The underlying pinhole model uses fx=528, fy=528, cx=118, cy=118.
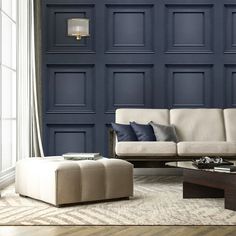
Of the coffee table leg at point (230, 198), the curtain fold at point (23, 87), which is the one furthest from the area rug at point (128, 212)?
the curtain fold at point (23, 87)

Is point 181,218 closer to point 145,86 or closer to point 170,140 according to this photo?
point 170,140

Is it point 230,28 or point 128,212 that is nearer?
point 128,212

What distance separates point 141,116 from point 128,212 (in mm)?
2398

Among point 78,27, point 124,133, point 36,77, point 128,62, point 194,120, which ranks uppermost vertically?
point 78,27

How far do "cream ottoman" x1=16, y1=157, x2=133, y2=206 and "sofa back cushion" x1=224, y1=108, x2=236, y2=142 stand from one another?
6.66 feet

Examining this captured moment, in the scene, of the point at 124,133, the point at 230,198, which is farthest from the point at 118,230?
the point at 124,133

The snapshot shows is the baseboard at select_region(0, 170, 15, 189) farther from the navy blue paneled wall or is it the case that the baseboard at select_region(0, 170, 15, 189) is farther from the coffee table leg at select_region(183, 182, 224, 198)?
the coffee table leg at select_region(183, 182, 224, 198)

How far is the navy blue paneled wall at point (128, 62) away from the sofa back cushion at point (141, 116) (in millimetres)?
455

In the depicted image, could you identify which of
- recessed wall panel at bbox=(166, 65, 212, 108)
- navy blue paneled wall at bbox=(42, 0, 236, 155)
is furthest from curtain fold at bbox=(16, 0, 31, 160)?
recessed wall panel at bbox=(166, 65, 212, 108)

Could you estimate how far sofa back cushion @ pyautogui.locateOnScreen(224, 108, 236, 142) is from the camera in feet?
19.1

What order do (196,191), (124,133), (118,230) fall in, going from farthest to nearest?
(124,133) → (196,191) → (118,230)

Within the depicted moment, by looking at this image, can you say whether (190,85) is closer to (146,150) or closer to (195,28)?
(195,28)

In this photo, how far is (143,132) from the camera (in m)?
5.53

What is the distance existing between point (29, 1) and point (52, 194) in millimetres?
2994
